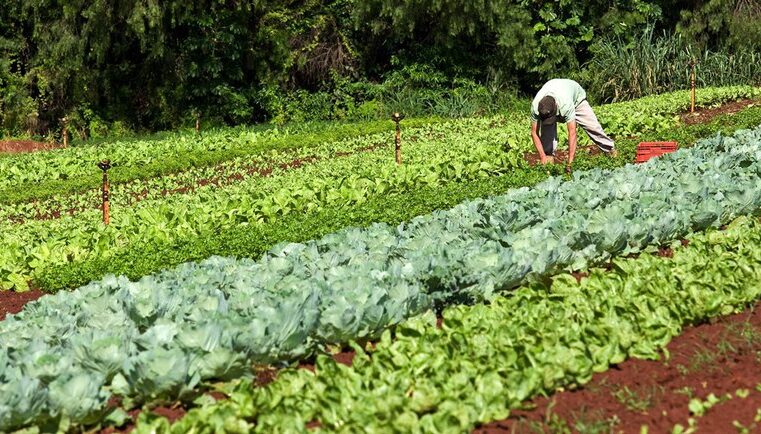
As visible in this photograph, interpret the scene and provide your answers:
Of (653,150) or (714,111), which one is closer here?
(653,150)

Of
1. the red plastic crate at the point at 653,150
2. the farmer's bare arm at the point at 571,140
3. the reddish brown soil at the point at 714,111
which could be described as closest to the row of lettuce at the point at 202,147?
the reddish brown soil at the point at 714,111

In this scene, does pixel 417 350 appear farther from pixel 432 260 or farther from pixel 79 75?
pixel 79 75

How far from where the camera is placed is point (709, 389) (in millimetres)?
4914

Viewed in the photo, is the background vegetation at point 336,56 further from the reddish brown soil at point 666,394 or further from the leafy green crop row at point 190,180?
the reddish brown soil at point 666,394

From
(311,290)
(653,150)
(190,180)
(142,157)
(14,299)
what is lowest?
(142,157)

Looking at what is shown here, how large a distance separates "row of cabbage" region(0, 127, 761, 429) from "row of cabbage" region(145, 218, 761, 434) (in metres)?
0.26

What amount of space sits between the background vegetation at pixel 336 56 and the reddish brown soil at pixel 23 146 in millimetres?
2273

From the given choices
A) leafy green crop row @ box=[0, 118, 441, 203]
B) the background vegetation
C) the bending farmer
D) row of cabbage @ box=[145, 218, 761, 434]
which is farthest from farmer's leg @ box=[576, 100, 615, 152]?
the background vegetation

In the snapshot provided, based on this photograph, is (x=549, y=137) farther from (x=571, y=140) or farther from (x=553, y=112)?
(x=553, y=112)

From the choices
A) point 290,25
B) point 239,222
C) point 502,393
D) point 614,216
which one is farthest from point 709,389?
point 290,25

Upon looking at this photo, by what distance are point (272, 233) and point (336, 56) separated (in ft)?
71.8

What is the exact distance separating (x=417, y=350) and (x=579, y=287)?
1542 mm

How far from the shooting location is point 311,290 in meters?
5.65

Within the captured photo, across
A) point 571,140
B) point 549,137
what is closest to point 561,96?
point 571,140
